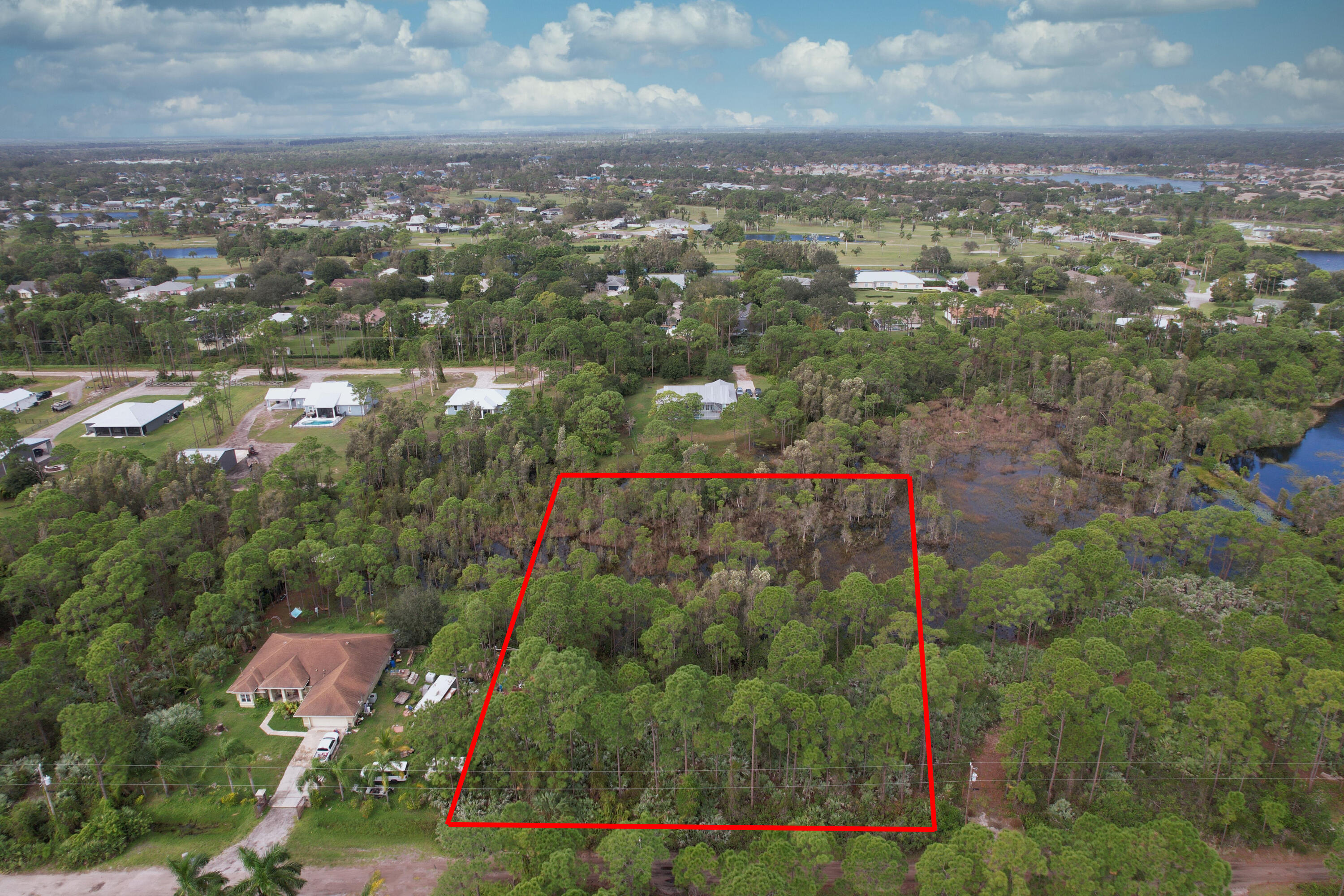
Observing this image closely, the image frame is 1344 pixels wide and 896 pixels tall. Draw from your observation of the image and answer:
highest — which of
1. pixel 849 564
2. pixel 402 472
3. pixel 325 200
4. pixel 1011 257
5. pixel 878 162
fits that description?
pixel 878 162

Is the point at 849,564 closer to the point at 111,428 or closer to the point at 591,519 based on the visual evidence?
the point at 591,519

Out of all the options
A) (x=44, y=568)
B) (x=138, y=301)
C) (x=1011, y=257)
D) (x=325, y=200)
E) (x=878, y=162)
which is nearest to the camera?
(x=44, y=568)

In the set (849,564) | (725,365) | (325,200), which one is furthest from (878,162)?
(849,564)

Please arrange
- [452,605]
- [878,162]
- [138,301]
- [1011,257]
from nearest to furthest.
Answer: [452,605] → [138,301] → [1011,257] → [878,162]

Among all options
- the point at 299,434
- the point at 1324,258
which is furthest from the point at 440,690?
the point at 1324,258

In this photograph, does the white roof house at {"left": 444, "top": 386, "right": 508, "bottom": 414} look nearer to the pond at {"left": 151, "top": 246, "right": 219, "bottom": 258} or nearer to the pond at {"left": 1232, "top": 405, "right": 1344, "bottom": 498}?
the pond at {"left": 1232, "top": 405, "right": 1344, "bottom": 498}
